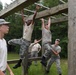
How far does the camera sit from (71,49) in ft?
11.6

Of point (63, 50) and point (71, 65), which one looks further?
point (63, 50)

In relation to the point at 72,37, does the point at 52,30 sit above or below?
below

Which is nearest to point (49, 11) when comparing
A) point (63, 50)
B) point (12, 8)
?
point (12, 8)

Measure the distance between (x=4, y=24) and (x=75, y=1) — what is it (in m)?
1.09

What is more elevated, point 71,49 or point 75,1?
point 75,1

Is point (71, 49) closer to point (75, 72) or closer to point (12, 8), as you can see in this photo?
point (75, 72)

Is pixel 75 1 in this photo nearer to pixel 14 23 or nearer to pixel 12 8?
pixel 12 8

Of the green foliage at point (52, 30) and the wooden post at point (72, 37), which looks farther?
the green foliage at point (52, 30)

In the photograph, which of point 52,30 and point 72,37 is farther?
point 52,30

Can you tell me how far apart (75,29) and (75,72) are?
628 millimetres

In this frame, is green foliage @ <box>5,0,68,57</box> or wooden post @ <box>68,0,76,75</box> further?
green foliage @ <box>5,0,68,57</box>

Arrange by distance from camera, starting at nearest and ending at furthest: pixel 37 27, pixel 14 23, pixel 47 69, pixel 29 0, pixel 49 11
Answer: pixel 29 0 < pixel 49 11 < pixel 47 69 < pixel 37 27 < pixel 14 23

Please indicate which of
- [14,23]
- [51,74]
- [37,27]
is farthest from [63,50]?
[51,74]

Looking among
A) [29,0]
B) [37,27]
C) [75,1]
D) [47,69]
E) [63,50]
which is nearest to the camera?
[75,1]
